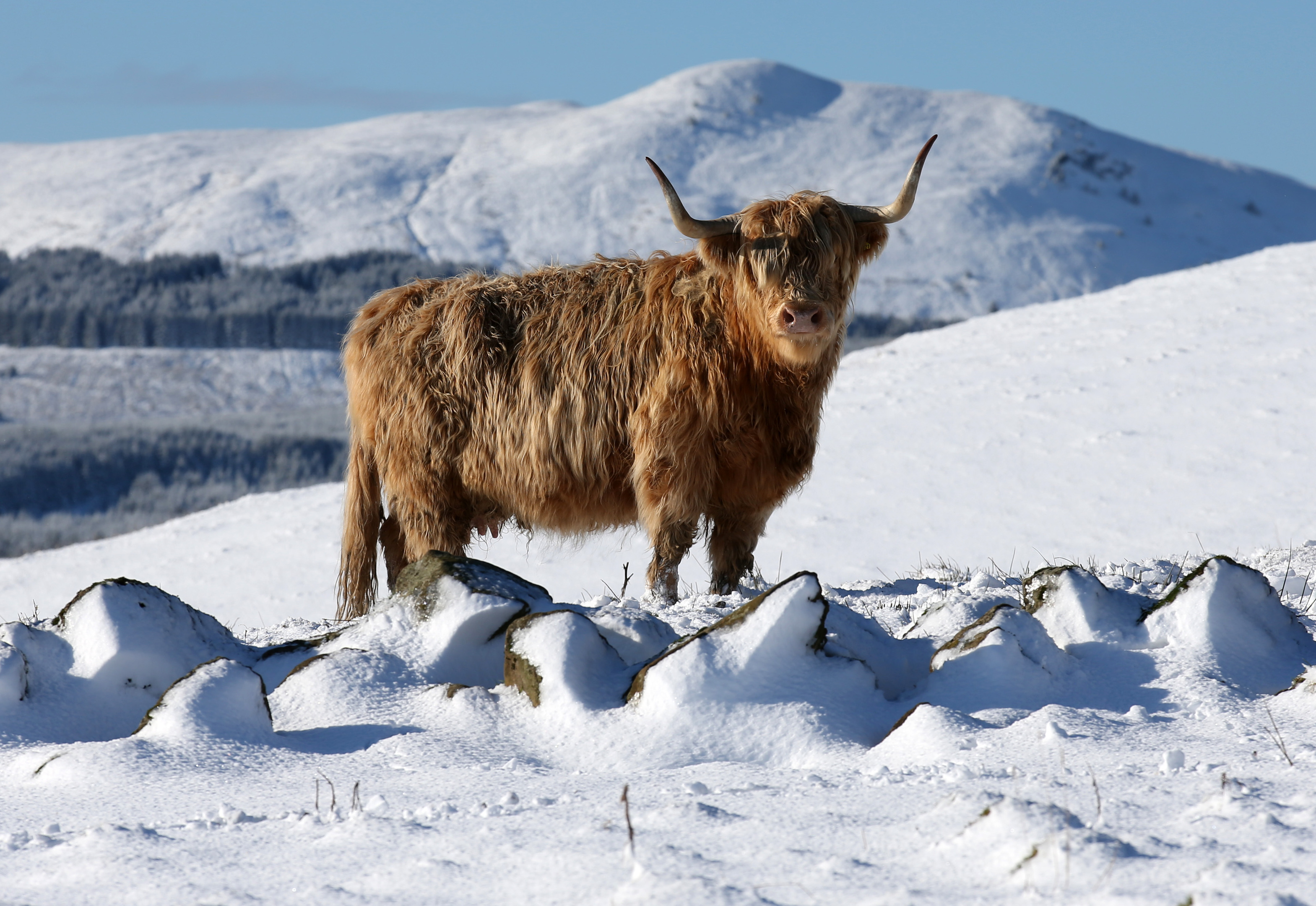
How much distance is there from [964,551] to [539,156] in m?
68.1

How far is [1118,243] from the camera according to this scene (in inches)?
2591

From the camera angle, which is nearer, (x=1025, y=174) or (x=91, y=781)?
(x=91, y=781)

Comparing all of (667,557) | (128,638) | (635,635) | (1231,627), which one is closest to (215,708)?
A: (128,638)

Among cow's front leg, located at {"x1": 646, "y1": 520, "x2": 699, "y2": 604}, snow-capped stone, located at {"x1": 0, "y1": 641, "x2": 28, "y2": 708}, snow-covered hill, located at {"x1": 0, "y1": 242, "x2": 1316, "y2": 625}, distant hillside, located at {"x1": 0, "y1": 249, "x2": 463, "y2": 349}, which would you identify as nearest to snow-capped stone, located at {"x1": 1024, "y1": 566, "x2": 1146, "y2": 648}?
cow's front leg, located at {"x1": 646, "y1": 520, "x2": 699, "y2": 604}

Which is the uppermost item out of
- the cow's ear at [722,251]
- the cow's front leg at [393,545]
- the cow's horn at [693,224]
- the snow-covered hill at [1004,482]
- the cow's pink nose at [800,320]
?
the cow's horn at [693,224]

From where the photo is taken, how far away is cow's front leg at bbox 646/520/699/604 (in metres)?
5.16

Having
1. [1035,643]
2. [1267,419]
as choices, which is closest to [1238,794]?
[1035,643]

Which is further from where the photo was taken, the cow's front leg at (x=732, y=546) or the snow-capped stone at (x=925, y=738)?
the cow's front leg at (x=732, y=546)

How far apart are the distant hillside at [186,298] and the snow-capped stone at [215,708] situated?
44840 millimetres

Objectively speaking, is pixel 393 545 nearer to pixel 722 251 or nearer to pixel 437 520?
pixel 437 520

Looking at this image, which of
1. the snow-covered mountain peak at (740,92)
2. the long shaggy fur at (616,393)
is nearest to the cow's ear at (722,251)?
the long shaggy fur at (616,393)

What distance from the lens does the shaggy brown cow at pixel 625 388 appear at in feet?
16.9

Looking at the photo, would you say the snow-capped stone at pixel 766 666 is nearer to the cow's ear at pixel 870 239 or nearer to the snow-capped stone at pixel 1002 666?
the snow-capped stone at pixel 1002 666

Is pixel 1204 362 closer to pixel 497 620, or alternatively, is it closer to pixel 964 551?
pixel 964 551
